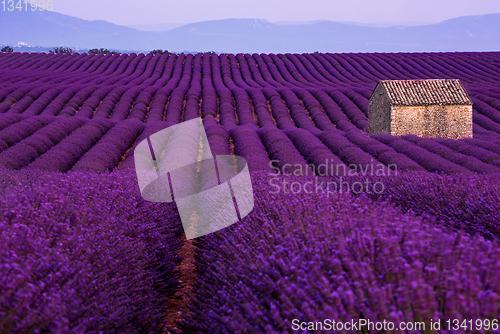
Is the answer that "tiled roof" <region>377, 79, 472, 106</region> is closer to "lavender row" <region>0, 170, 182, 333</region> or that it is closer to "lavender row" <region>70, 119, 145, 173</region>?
"lavender row" <region>70, 119, 145, 173</region>

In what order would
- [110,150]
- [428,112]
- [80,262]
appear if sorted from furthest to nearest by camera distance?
1. [428,112]
2. [110,150]
3. [80,262]

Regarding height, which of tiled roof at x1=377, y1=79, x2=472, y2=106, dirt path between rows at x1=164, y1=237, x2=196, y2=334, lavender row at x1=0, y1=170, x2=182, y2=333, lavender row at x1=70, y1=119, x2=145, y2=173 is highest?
tiled roof at x1=377, y1=79, x2=472, y2=106

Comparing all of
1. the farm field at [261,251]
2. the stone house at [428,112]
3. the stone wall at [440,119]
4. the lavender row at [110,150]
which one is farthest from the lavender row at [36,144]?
the stone wall at [440,119]

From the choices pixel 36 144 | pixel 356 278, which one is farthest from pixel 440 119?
pixel 356 278

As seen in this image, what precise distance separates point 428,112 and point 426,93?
3.28 ft

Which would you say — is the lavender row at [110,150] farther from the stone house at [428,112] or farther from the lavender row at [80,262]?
the stone house at [428,112]

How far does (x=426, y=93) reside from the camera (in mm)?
18078

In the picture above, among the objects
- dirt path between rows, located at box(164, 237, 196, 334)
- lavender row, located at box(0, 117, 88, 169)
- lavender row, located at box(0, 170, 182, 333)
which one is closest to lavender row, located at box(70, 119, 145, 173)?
lavender row, located at box(0, 117, 88, 169)

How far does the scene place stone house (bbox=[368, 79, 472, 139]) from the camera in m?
17.7

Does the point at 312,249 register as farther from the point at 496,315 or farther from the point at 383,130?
the point at 383,130

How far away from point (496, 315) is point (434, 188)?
378 cm

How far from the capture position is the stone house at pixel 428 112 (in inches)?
695

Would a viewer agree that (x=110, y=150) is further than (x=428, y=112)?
No

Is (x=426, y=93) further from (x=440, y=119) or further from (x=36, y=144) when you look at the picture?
(x=36, y=144)
